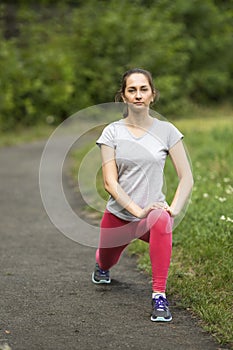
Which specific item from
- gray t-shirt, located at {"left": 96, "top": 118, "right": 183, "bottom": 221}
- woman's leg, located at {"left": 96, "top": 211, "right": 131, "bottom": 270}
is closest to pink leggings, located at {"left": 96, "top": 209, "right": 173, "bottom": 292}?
woman's leg, located at {"left": 96, "top": 211, "right": 131, "bottom": 270}

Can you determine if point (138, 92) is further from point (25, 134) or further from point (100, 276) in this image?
point (25, 134)

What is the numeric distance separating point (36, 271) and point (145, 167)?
1.64 m

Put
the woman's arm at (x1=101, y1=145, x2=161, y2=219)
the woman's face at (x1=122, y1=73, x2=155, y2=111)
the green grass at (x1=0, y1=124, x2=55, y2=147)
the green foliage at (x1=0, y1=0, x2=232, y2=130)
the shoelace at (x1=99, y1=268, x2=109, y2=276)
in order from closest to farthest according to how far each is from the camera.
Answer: the woman's arm at (x1=101, y1=145, x2=161, y2=219) < the woman's face at (x1=122, y1=73, x2=155, y2=111) < the shoelace at (x1=99, y1=268, x2=109, y2=276) < the green grass at (x1=0, y1=124, x2=55, y2=147) < the green foliage at (x1=0, y1=0, x2=232, y2=130)

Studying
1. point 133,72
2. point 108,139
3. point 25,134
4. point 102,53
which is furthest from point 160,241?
point 102,53

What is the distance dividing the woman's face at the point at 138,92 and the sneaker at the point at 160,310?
1.19m

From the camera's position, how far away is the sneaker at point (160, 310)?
5127 millimetres

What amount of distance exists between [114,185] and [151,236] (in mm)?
411

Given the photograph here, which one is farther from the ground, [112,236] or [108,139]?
[108,139]

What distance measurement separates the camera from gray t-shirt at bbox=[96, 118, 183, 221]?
5.39 m

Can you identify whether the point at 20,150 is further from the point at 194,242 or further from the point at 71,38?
the point at 194,242

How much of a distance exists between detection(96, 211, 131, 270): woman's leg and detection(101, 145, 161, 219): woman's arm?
22 centimetres

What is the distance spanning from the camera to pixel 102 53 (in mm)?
19766

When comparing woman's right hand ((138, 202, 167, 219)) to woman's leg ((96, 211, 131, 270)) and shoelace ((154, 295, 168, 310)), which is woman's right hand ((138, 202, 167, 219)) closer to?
woman's leg ((96, 211, 131, 270))

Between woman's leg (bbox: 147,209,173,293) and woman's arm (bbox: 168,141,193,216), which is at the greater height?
woman's arm (bbox: 168,141,193,216)
